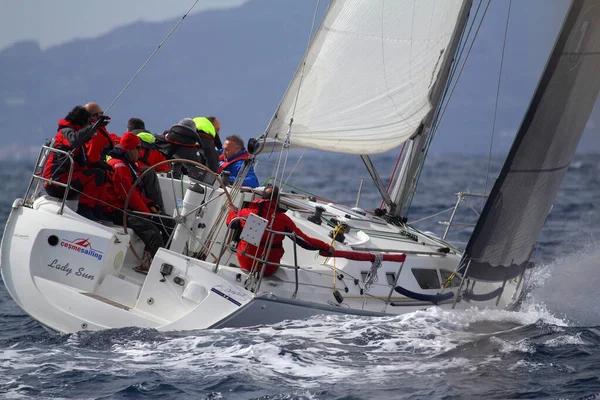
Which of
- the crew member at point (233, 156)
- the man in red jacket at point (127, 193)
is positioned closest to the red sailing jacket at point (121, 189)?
the man in red jacket at point (127, 193)

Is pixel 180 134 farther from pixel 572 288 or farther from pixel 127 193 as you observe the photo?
pixel 572 288

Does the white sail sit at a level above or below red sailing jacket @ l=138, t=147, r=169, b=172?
above

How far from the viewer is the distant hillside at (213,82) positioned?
4742 inches

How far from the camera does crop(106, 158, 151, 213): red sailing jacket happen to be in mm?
7555

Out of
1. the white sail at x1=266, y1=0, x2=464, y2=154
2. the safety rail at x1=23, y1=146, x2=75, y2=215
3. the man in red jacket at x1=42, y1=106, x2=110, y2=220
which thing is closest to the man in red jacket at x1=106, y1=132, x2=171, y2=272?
the man in red jacket at x1=42, y1=106, x2=110, y2=220

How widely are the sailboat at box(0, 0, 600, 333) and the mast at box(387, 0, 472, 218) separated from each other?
0.7 inches

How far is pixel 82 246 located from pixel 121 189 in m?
0.69

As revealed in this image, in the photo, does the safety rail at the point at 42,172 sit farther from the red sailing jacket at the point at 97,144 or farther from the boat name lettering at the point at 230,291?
the boat name lettering at the point at 230,291

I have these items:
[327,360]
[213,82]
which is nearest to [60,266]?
[327,360]

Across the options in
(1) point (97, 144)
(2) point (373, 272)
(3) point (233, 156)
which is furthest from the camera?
(3) point (233, 156)

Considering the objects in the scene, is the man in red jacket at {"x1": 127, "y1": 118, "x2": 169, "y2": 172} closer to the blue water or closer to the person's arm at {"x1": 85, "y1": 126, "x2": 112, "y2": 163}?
the person's arm at {"x1": 85, "y1": 126, "x2": 112, "y2": 163}

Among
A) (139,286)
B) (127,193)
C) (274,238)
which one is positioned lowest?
(139,286)

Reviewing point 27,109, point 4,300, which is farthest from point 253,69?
point 4,300

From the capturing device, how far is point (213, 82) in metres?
156
